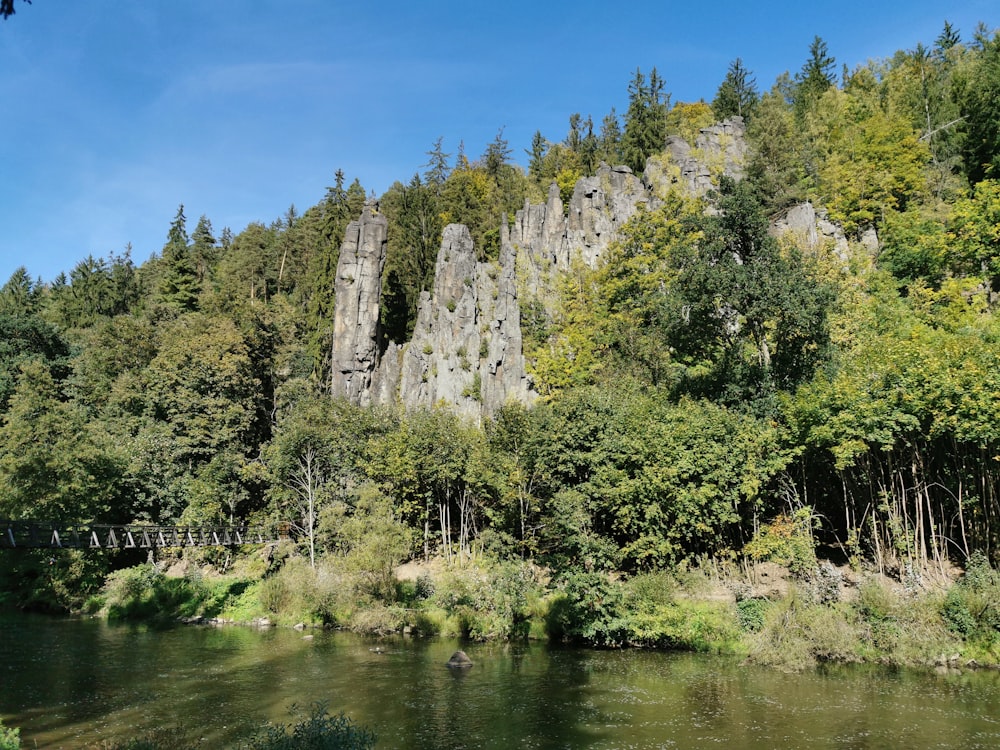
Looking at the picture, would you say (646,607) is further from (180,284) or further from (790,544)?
(180,284)

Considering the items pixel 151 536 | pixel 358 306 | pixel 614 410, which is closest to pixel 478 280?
pixel 358 306

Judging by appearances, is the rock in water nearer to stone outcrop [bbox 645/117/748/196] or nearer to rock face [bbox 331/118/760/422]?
rock face [bbox 331/118/760/422]

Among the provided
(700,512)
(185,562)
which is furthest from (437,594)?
(185,562)

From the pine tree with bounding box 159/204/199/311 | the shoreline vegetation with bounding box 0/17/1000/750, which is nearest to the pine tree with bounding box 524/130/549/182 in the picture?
the shoreline vegetation with bounding box 0/17/1000/750

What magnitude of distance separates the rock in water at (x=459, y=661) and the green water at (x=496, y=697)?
0.49 meters

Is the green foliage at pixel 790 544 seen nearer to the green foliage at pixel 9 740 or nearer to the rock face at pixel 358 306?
the green foliage at pixel 9 740

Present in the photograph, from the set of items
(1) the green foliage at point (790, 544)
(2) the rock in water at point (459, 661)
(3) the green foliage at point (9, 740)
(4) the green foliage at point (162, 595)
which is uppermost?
(1) the green foliage at point (790, 544)

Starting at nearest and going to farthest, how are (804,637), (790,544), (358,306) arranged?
(804,637)
(790,544)
(358,306)

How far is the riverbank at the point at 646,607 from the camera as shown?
25594mm

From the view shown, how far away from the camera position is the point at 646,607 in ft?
98.1

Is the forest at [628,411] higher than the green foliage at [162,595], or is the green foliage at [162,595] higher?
the forest at [628,411]

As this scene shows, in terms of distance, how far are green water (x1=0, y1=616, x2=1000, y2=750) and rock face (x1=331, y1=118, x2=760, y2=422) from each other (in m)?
34.8

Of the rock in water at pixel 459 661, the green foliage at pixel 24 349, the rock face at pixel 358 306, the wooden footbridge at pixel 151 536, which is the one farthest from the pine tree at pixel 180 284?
the rock in water at pixel 459 661

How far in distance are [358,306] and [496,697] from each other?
50824mm
